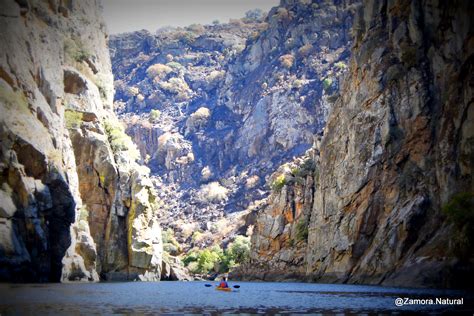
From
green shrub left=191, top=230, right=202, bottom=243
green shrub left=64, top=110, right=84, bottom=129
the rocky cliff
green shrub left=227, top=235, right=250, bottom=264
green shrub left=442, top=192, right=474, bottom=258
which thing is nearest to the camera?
green shrub left=442, top=192, right=474, bottom=258

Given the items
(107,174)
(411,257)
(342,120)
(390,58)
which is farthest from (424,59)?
(107,174)

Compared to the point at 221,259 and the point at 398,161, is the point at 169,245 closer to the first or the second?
the point at 221,259

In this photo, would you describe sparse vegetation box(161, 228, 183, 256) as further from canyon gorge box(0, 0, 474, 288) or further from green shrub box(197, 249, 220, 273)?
canyon gorge box(0, 0, 474, 288)

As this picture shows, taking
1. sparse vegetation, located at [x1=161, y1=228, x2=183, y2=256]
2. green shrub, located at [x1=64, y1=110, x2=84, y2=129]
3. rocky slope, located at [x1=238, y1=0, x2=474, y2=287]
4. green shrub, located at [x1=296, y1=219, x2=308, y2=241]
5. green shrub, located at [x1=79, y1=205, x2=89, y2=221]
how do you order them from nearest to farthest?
rocky slope, located at [x1=238, y1=0, x2=474, y2=287] → green shrub, located at [x1=79, y1=205, x2=89, y2=221] → green shrub, located at [x1=64, y1=110, x2=84, y2=129] → green shrub, located at [x1=296, y1=219, x2=308, y2=241] → sparse vegetation, located at [x1=161, y1=228, x2=183, y2=256]

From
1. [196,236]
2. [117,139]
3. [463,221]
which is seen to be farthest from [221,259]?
[463,221]

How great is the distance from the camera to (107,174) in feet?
363

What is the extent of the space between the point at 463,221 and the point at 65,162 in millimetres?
60723

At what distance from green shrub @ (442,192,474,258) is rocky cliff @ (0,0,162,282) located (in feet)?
161

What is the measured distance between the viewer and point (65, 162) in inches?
3691

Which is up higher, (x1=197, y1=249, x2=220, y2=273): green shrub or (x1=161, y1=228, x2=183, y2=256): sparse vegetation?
(x1=161, y1=228, x2=183, y2=256): sparse vegetation

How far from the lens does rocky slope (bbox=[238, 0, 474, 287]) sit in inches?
2874

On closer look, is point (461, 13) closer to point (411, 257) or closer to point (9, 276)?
point (411, 257)

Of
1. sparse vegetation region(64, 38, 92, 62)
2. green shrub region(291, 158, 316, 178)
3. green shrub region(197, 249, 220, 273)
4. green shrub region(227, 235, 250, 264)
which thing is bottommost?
green shrub region(197, 249, 220, 273)

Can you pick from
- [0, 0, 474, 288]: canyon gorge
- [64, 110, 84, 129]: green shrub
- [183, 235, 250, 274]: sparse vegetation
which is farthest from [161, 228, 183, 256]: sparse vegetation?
[64, 110, 84, 129]: green shrub
